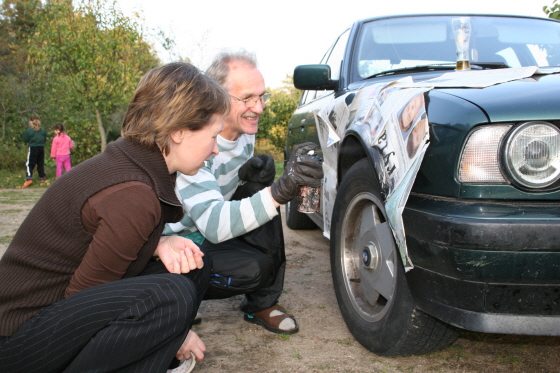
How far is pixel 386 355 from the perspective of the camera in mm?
2057

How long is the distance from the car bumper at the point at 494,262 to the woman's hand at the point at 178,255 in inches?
32.1

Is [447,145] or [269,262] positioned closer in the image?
[447,145]

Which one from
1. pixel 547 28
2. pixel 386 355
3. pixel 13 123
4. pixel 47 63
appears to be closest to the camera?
pixel 386 355

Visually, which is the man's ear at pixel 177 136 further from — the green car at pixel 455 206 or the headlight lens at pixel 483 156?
the headlight lens at pixel 483 156

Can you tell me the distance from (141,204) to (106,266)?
0.73 ft

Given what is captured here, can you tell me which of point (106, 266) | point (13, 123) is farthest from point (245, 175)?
point (13, 123)

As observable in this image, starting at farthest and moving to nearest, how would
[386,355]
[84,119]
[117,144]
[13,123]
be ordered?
[13,123]
[84,119]
[386,355]
[117,144]

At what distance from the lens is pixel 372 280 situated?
2.18 m

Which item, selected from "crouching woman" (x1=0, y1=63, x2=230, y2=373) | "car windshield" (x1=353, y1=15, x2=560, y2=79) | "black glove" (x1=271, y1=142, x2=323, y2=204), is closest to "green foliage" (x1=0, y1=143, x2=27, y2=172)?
"car windshield" (x1=353, y1=15, x2=560, y2=79)

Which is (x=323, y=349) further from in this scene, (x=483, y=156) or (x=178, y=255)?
(x=483, y=156)

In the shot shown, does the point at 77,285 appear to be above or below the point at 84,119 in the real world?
above

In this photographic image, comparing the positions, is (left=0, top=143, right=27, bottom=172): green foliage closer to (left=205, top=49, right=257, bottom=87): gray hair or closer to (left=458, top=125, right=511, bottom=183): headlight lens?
(left=205, top=49, right=257, bottom=87): gray hair

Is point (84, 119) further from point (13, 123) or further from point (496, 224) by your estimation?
point (496, 224)

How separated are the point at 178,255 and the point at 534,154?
4.10 ft
